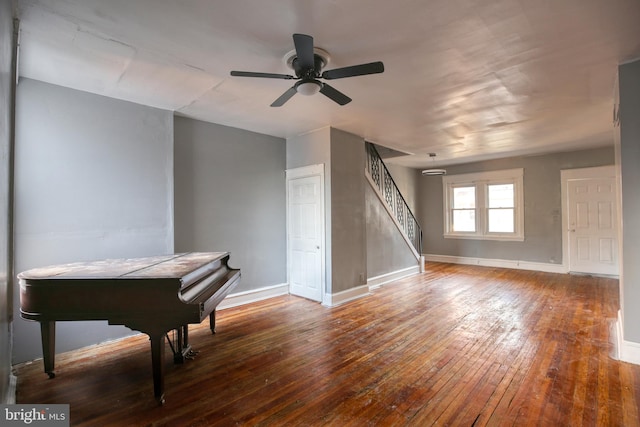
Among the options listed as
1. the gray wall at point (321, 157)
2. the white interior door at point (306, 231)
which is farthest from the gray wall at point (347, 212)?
the white interior door at point (306, 231)

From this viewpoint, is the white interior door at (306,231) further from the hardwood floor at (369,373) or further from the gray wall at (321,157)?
the hardwood floor at (369,373)

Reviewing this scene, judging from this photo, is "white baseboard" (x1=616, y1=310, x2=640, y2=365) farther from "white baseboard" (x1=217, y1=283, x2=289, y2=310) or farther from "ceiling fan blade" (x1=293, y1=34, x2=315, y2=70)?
"white baseboard" (x1=217, y1=283, x2=289, y2=310)

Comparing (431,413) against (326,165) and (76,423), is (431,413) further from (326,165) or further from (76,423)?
(326,165)

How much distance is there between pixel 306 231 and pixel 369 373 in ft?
8.63

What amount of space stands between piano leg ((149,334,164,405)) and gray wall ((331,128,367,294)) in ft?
8.82

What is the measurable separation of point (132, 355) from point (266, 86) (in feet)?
9.98

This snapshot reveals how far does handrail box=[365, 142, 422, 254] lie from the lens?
643 centimetres

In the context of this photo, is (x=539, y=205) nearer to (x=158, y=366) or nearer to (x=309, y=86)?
(x=309, y=86)

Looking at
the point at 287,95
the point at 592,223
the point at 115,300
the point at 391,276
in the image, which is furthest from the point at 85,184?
the point at 592,223

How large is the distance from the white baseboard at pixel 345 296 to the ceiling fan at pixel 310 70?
2.91m

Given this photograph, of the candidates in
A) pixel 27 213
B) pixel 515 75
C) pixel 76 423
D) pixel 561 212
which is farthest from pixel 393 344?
pixel 561 212

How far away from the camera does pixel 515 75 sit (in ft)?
9.49

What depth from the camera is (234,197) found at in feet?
14.8

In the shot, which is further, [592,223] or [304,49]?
[592,223]
